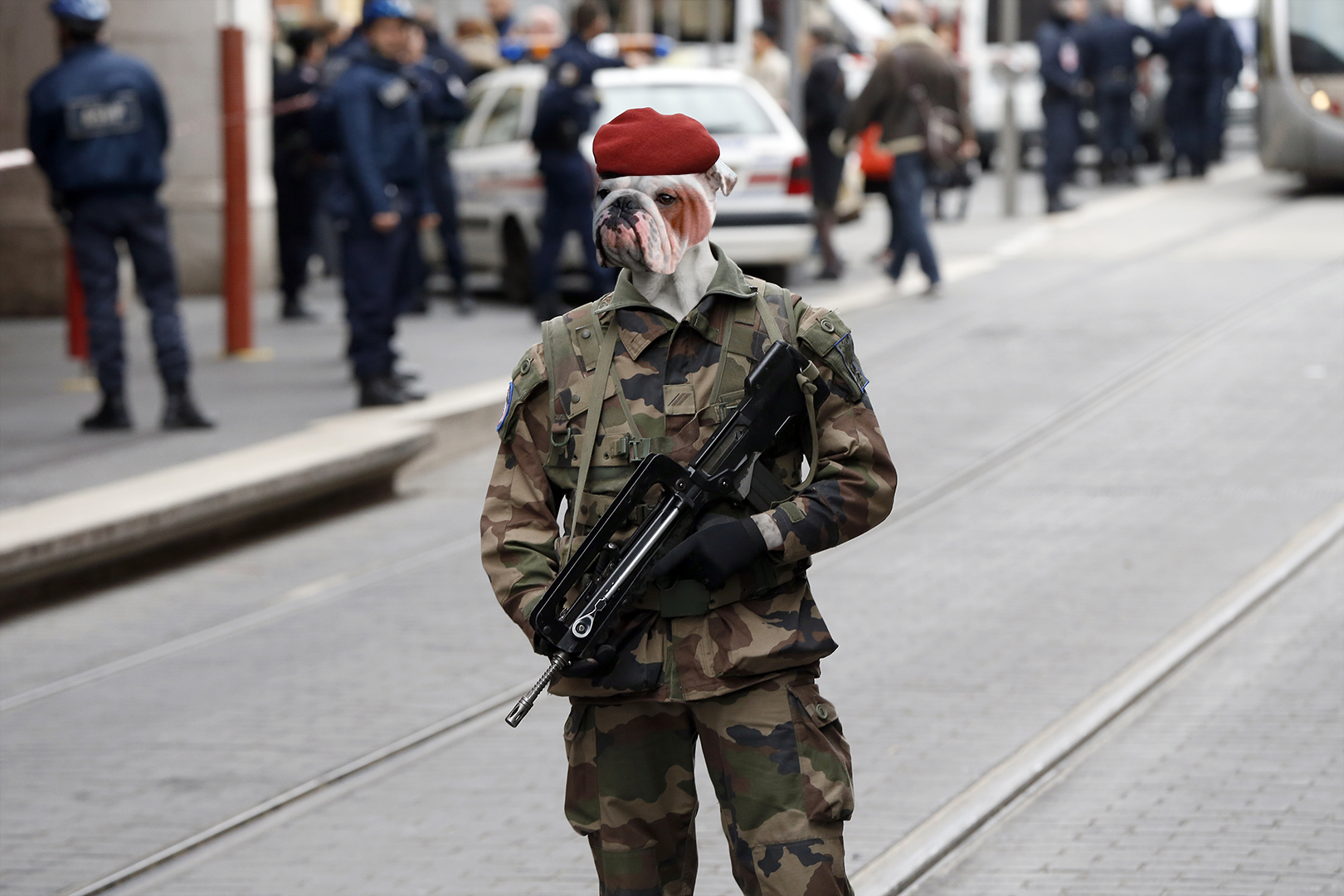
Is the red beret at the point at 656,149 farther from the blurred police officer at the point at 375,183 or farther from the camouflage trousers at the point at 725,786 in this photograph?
the blurred police officer at the point at 375,183

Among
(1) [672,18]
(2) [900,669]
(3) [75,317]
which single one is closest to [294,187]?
(3) [75,317]

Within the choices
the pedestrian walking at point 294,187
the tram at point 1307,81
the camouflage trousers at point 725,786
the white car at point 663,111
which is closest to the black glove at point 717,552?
the camouflage trousers at point 725,786

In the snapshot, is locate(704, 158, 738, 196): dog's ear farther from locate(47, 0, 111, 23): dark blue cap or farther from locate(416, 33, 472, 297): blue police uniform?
locate(416, 33, 472, 297): blue police uniform

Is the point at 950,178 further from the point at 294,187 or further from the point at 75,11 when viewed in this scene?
the point at 75,11

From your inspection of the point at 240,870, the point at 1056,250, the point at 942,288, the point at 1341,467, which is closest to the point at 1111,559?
the point at 1341,467

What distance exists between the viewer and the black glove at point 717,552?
315 centimetres

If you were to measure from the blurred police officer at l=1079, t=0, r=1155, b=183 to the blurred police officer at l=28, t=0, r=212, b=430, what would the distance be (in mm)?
13094

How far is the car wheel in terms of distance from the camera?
14.8 meters

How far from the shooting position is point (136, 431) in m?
9.79

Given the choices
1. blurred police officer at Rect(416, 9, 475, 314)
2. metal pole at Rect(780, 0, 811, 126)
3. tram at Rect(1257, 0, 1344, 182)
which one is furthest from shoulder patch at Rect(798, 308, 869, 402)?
tram at Rect(1257, 0, 1344, 182)

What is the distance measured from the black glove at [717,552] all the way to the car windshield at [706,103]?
11.0 meters

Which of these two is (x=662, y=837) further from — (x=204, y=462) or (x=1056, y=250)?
(x=1056, y=250)

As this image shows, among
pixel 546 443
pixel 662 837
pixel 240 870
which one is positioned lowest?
pixel 240 870

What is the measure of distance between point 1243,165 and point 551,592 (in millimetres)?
21404
